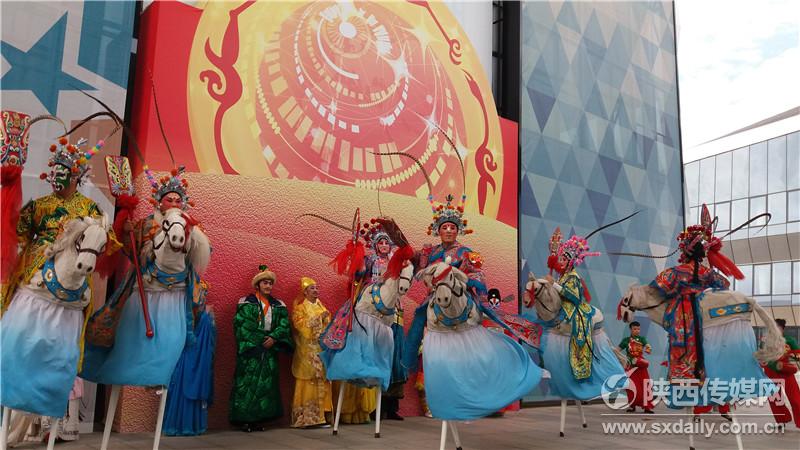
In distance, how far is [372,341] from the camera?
559 cm

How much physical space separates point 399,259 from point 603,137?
635 centimetres

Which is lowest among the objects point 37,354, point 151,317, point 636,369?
point 636,369

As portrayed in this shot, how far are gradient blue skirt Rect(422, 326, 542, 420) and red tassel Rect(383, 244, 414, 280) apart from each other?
604 millimetres

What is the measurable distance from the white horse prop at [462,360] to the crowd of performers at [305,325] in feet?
0.03

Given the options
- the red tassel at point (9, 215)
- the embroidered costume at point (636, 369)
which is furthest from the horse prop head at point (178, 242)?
the embroidered costume at point (636, 369)

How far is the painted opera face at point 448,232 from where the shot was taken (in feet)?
15.2

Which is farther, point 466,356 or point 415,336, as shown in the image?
point 415,336

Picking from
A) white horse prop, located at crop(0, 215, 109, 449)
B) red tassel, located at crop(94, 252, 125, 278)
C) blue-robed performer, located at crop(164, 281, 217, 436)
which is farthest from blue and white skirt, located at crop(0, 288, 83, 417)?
blue-robed performer, located at crop(164, 281, 217, 436)

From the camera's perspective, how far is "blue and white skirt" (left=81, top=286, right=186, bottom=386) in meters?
3.90

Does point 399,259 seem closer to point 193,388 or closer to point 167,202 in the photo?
point 167,202

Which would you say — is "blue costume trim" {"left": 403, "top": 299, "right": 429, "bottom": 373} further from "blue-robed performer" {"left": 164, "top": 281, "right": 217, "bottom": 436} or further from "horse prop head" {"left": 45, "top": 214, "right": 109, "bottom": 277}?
"horse prop head" {"left": 45, "top": 214, "right": 109, "bottom": 277}

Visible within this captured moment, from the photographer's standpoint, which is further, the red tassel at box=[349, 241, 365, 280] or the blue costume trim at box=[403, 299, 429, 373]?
the red tassel at box=[349, 241, 365, 280]

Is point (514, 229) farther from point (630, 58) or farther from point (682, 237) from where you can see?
point (630, 58)

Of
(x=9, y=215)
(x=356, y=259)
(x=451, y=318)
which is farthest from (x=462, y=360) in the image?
(x=9, y=215)
